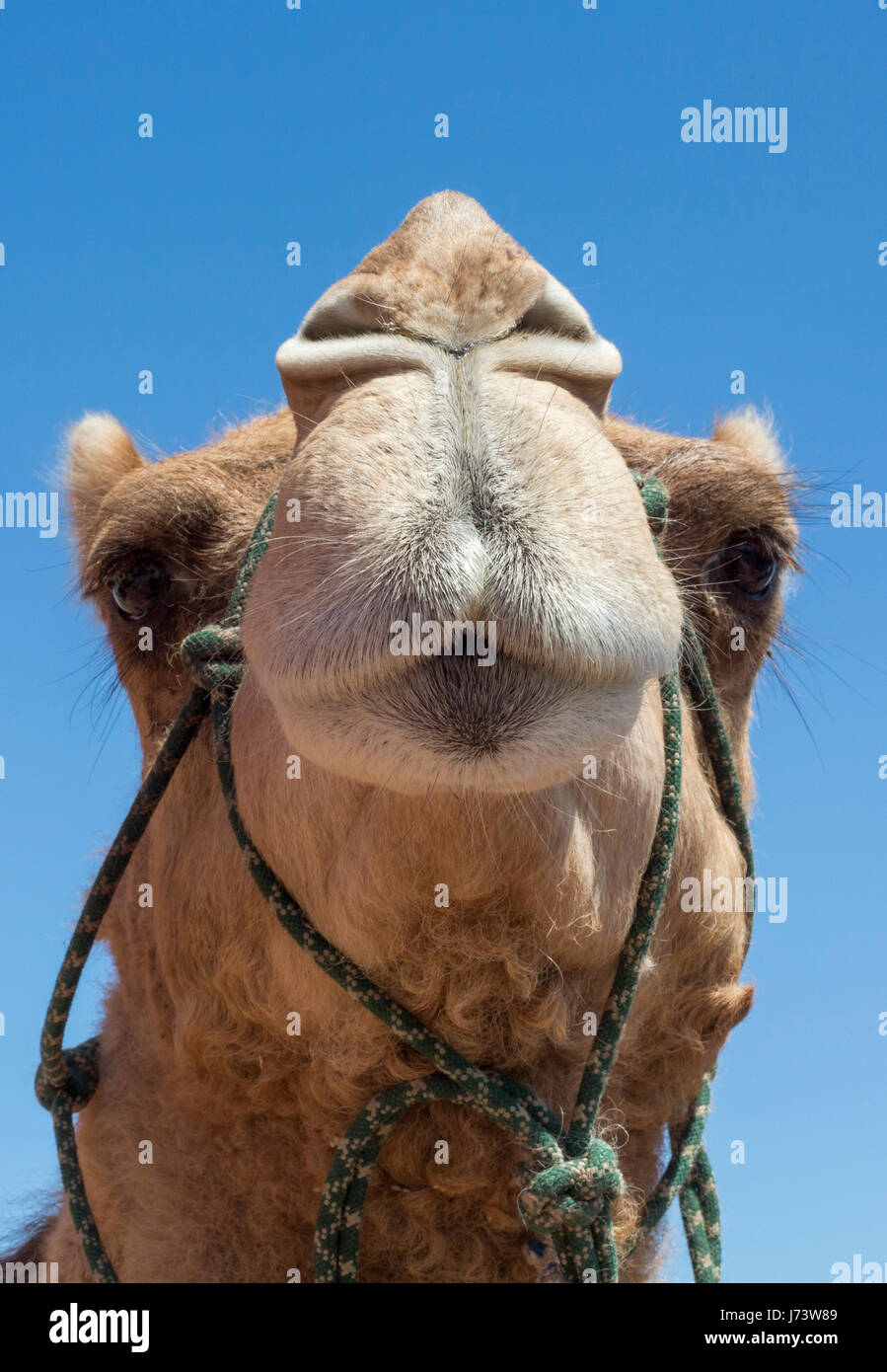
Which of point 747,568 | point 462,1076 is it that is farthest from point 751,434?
point 462,1076

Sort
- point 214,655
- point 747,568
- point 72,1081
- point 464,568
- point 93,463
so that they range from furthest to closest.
Answer: point 93,463 < point 747,568 < point 72,1081 < point 214,655 < point 464,568

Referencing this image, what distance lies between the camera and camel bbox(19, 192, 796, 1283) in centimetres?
264

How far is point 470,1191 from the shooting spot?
3.31 metres

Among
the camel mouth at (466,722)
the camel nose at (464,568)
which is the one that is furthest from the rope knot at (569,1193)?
the camel nose at (464,568)

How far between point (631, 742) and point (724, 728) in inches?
27.2

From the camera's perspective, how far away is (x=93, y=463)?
177 inches

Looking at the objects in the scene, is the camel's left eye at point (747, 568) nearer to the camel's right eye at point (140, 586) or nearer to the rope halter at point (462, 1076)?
the rope halter at point (462, 1076)

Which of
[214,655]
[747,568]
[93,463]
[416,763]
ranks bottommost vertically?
[416,763]
